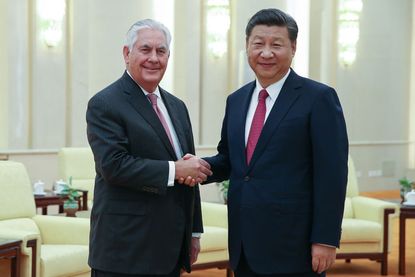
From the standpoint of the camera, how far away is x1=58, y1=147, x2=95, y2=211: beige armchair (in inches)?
324

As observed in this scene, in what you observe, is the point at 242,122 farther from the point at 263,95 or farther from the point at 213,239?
the point at 213,239

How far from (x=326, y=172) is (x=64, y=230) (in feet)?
9.61

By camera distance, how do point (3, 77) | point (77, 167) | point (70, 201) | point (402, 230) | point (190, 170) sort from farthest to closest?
point (3, 77)
point (77, 167)
point (402, 230)
point (70, 201)
point (190, 170)

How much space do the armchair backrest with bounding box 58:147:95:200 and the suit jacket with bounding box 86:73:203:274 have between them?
5.25 metres

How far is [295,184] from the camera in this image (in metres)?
2.95

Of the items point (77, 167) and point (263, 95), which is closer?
point (263, 95)

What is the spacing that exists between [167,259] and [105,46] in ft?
25.0

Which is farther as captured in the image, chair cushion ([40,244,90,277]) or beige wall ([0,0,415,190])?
beige wall ([0,0,415,190])

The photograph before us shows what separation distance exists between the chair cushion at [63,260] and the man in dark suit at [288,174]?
2.11 metres

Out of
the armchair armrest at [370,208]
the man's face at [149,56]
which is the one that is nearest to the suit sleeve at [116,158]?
the man's face at [149,56]

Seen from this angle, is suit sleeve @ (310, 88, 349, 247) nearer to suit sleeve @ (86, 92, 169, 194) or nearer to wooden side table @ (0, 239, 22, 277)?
suit sleeve @ (86, 92, 169, 194)

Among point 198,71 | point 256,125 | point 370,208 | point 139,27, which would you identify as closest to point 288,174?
point 256,125

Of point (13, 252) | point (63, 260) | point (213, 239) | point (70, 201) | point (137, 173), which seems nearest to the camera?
point (137, 173)

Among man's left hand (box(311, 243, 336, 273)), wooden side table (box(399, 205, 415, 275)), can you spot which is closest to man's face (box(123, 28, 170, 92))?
man's left hand (box(311, 243, 336, 273))
